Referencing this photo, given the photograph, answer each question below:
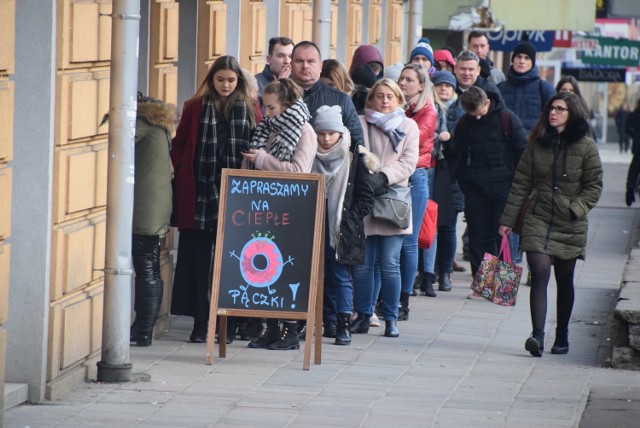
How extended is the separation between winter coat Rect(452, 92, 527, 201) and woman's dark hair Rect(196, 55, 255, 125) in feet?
10.4

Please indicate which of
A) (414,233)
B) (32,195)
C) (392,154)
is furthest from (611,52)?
(32,195)

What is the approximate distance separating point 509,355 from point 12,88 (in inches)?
165

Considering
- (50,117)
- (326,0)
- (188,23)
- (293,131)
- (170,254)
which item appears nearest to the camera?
(50,117)

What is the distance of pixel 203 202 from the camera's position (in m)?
9.52

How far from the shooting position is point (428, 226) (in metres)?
11.7

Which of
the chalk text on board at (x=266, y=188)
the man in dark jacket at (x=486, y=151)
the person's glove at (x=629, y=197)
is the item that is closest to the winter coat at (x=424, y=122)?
the man in dark jacket at (x=486, y=151)

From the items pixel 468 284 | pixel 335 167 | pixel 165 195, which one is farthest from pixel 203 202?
pixel 468 284

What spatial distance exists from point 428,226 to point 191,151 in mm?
2748

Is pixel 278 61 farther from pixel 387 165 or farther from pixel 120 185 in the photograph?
pixel 120 185

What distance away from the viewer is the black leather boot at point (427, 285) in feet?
41.5

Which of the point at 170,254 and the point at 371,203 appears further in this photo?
the point at 170,254

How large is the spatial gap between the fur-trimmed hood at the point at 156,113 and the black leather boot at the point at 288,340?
146 centimetres

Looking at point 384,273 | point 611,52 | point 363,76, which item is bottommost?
point 384,273

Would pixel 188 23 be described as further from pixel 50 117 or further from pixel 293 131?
pixel 50 117
